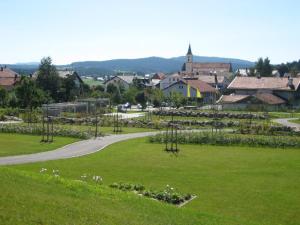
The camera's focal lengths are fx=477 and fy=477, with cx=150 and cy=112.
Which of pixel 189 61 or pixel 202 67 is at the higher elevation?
pixel 189 61

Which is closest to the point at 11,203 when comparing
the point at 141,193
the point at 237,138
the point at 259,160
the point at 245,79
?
the point at 141,193

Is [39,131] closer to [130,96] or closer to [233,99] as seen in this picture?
[233,99]

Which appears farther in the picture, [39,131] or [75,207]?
[39,131]

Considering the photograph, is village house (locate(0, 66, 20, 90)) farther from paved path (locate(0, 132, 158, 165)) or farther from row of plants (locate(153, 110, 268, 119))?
paved path (locate(0, 132, 158, 165))

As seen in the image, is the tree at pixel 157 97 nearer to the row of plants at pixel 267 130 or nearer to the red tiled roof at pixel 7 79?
the red tiled roof at pixel 7 79

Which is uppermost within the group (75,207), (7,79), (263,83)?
(7,79)

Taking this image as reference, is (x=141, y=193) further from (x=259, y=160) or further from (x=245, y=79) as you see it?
(x=245, y=79)

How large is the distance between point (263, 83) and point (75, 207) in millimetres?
80719

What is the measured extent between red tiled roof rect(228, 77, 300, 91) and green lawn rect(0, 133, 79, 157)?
182 feet

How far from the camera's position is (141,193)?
19.8 m

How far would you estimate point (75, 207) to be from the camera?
41.6 feet

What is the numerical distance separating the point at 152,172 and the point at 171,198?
6423 mm

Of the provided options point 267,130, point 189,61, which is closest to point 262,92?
point 267,130

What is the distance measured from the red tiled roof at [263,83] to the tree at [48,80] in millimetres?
32205
